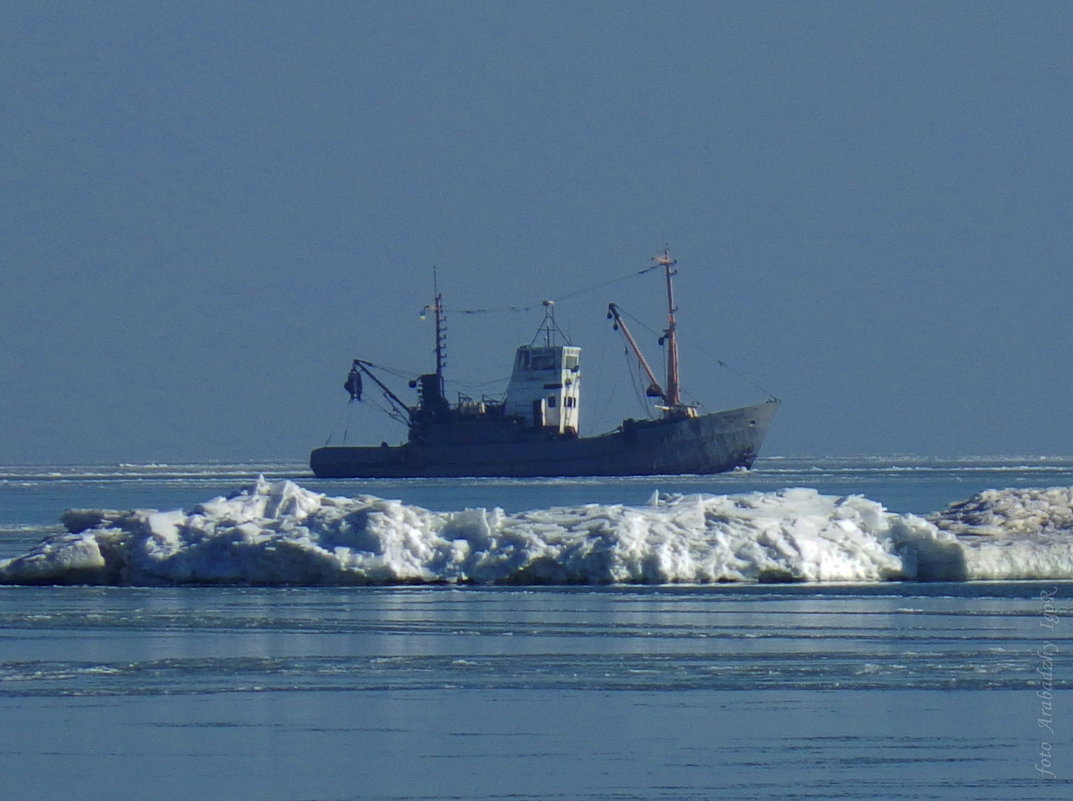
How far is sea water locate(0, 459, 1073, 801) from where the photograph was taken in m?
9.19

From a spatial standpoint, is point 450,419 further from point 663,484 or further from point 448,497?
point 448,497

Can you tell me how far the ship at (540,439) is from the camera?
7688 centimetres

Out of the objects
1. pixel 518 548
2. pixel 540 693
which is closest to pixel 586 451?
pixel 518 548

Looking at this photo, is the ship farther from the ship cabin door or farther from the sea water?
the sea water

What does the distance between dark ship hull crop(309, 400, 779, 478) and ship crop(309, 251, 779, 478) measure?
42 mm

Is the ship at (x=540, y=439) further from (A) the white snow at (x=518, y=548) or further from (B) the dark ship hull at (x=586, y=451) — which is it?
(A) the white snow at (x=518, y=548)

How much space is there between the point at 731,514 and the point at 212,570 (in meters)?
5.69

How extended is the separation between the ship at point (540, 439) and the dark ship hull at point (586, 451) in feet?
0.14

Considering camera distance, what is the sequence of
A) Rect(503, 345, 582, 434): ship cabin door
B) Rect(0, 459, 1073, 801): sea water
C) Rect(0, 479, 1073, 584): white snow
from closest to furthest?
Rect(0, 459, 1073, 801): sea water, Rect(0, 479, 1073, 584): white snow, Rect(503, 345, 582, 434): ship cabin door

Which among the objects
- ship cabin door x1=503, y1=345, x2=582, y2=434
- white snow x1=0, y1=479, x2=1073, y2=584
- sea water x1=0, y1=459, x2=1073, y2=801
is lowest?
sea water x1=0, y1=459, x2=1073, y2=801

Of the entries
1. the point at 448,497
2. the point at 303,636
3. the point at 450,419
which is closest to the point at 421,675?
Answer: the point at 303,636

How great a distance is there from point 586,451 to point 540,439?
7.48 feet


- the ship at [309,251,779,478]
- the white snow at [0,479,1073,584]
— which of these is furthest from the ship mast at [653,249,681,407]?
the white snow at [0,479,1073,584]

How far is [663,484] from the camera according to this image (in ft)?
219
